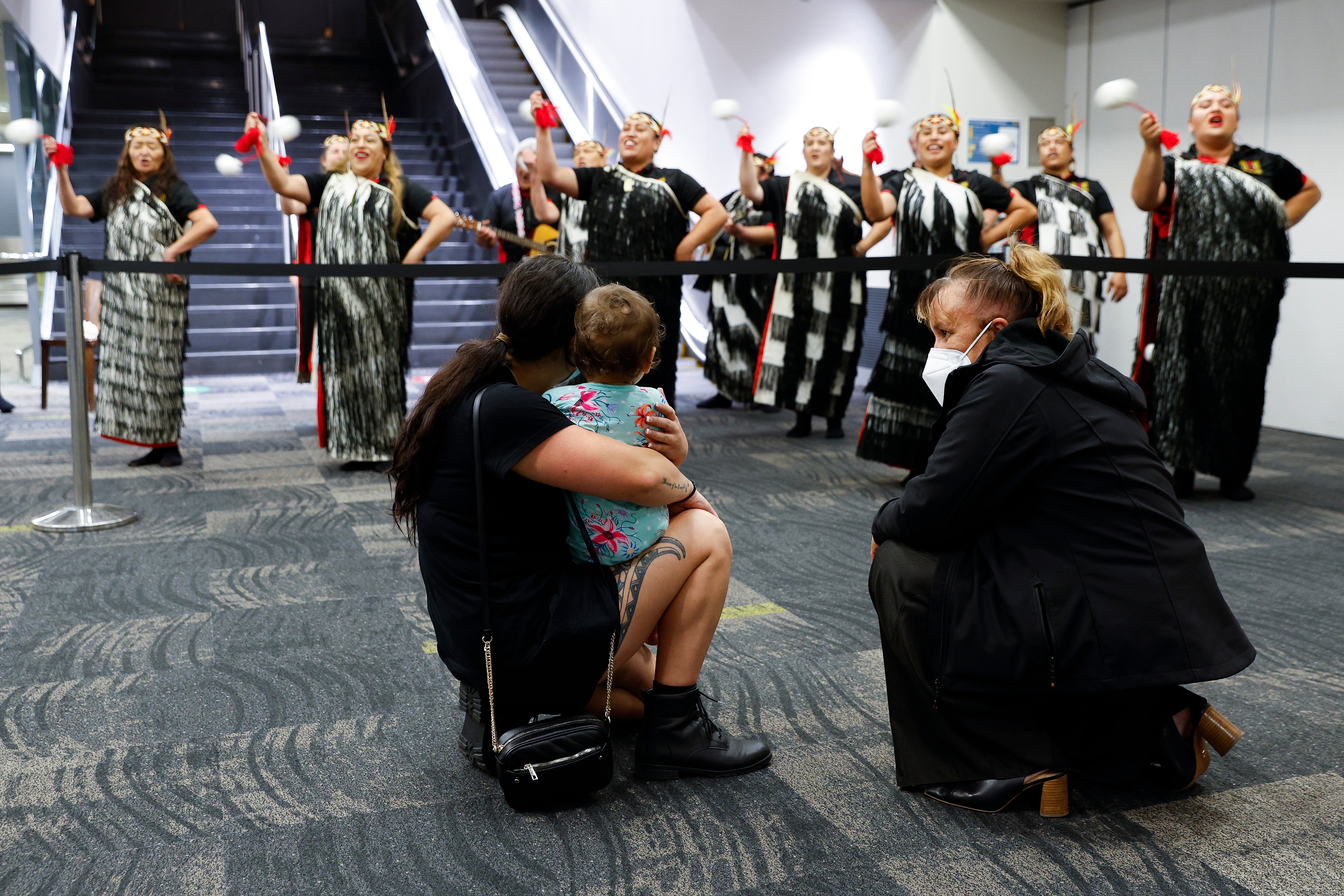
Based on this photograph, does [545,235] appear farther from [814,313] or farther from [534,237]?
[814,313]

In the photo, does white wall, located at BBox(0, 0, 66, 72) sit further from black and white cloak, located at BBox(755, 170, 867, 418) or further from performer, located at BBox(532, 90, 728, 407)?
black and white cloak, located at BBox(755, 170, 867, 418)

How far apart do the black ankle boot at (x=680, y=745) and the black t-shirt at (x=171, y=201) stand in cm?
343

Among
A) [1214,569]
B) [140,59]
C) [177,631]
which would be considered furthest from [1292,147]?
[140,59]

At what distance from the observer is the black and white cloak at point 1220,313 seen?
3.74m

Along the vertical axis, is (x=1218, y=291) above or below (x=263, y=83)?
below

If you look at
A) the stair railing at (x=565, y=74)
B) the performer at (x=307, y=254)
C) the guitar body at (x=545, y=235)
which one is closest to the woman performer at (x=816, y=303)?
the guitar body at (x=545, y=235)

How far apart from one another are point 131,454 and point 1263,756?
444 cm

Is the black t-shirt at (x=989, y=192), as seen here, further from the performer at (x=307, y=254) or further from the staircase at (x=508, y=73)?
the staircase at (x=508, y=73)

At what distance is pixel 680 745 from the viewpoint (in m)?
1.78

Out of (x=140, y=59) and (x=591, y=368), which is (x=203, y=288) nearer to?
(x=140, y=59)

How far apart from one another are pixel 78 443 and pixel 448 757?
7.46ft

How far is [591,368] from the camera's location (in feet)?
5.46

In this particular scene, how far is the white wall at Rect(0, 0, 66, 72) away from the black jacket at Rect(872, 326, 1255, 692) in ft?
21.9

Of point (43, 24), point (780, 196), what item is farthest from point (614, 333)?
point (43, 24)
